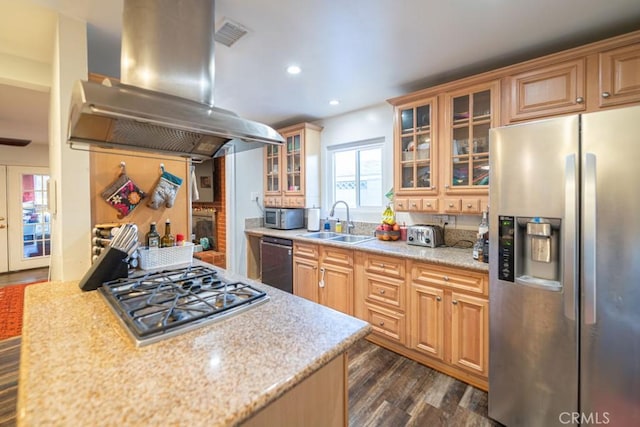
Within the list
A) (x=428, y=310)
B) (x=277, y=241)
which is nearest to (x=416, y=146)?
(x=428, y=310)

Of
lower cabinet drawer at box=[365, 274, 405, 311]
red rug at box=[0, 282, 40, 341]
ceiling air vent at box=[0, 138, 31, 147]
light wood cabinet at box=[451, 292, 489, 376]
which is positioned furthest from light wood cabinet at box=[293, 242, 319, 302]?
ceiling air vent at box=[0, 138, 31, 147]

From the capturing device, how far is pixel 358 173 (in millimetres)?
3441

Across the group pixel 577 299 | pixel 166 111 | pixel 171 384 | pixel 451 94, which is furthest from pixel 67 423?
pixel 451 94

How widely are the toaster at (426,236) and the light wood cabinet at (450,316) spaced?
0.39 m

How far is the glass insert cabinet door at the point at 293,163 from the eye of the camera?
3.63 metres

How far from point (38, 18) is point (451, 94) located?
270cm

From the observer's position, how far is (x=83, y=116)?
91 centimetres

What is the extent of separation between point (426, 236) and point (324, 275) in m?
1.03

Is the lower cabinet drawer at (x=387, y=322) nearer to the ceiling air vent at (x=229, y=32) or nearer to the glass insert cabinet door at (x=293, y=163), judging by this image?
the glass insert cabinet door at (x=293, y=163)

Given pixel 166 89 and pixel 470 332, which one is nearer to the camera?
pixel 166 89

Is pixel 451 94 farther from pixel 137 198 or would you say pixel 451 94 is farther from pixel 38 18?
pixel 38 18

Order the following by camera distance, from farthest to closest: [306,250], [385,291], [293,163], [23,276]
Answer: [23,276], [293,163], [306,250], [385,291]

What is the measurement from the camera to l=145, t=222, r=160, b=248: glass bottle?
5.88ft

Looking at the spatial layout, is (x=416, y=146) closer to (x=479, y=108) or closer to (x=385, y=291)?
(x=479, y=108)
